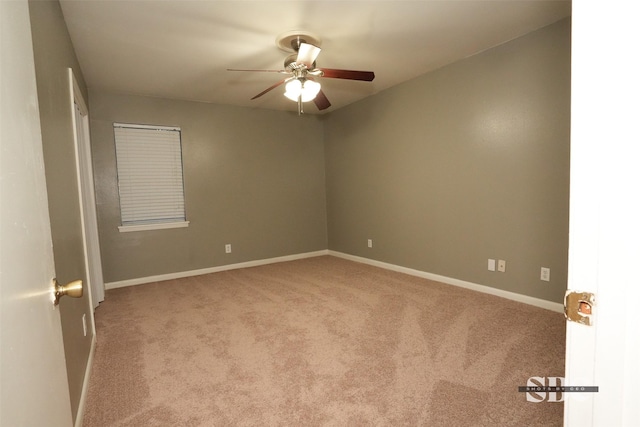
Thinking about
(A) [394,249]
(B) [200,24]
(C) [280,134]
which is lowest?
(A) [394,249]

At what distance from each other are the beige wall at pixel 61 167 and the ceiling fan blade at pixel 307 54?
1.48m

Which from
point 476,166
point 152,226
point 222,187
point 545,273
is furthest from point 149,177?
point 545,273

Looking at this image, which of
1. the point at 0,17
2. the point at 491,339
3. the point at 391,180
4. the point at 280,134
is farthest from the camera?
the point at 280,134

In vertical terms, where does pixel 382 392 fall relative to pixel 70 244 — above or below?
below

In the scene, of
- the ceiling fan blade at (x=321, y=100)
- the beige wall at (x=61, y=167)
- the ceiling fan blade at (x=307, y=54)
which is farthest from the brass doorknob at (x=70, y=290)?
the ceiling fan blade at (x=321, y=100)

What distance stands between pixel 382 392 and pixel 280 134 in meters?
4.23

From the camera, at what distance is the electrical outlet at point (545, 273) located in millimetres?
2971

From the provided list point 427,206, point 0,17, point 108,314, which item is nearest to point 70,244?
point 108,314

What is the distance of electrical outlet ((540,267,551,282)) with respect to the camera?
9.75 ft

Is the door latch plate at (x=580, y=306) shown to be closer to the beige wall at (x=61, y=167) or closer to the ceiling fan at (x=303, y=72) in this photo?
the beige wall at (x=61, y=167)

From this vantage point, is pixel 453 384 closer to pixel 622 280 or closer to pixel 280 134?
pixel 622 280

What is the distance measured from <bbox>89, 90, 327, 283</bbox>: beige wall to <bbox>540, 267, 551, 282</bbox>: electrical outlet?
11.1 ft

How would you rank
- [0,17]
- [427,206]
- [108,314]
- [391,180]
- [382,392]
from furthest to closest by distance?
[391,180] → [427,206] → [108,314] → [382,392] → [0,17]

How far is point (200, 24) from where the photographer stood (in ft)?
8.52
